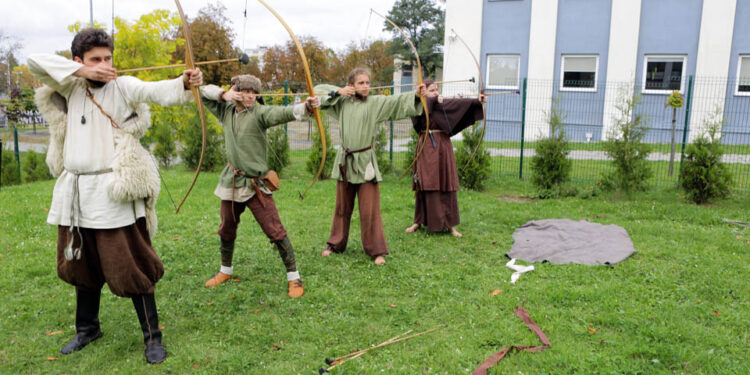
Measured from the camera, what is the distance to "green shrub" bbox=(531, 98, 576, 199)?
809cm

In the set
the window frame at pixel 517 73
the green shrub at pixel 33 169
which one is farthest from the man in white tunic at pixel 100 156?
the window frame at pixel 517 73

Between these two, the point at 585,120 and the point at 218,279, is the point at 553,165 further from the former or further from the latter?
the point at 585,120

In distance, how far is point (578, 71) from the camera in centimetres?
1512

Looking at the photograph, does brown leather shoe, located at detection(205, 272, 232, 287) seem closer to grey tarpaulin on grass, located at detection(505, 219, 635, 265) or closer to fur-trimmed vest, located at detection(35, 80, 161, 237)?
fur-trimmed vest, located at detection(35, 80, 161, 237)

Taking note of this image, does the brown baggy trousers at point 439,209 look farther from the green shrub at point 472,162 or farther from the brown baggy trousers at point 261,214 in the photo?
the green shrub at point 472,162

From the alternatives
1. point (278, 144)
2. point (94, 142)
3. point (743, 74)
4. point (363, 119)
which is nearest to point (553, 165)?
point (363, 119)

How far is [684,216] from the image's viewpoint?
6.66 metres

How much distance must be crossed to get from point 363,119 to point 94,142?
231 cm

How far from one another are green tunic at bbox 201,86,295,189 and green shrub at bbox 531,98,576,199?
5325mm

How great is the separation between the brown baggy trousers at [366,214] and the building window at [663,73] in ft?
39.6

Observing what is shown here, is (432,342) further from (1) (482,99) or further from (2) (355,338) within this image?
(1) (482,99)

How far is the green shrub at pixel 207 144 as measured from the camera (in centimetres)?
1058

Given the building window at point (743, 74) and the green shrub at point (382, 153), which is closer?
the green shrub at point (382, 153)

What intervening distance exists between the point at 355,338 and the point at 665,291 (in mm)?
2435
